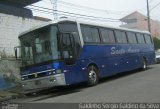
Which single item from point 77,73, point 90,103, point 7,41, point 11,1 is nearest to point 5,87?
point 7,41

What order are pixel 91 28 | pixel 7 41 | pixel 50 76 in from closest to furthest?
pixel 50 76 → pixel 91 28 → pixel 7 41

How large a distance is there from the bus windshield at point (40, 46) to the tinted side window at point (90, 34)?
236 centimetres

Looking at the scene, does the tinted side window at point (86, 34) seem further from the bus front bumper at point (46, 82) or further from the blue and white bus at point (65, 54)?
the bus front bumper at point (46, 82)

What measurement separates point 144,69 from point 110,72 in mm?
6532

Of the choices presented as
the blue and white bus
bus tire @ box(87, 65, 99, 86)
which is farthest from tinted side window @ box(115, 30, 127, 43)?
bus tire @ box(87, 65, 99, 86)

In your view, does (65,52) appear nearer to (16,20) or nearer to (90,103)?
(90,103)

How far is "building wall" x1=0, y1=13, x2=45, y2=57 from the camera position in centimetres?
2312

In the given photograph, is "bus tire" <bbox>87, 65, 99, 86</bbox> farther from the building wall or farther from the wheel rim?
the building wall

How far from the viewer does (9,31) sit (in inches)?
943

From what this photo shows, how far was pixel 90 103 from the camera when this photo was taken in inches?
455

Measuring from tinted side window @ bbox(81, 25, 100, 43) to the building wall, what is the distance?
690 centimetres

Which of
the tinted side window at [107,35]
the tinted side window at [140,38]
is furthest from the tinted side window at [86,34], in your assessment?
the tinted side window at [140,38]

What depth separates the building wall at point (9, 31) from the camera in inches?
910

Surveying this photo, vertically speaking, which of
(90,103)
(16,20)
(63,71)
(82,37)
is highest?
(16,20)
